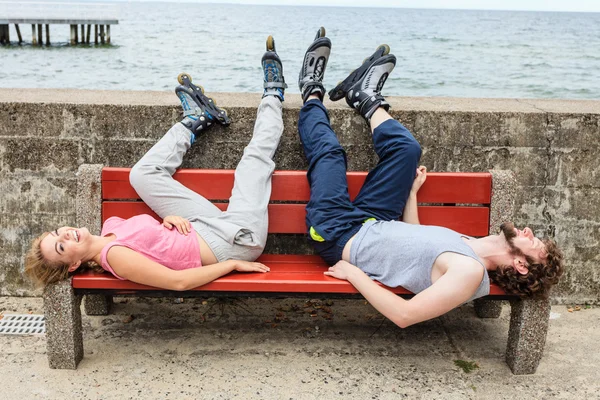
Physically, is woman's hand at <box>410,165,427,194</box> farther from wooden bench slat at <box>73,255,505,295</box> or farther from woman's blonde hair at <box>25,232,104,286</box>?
woman's blonde hair at <box>25,232,104,286</box>

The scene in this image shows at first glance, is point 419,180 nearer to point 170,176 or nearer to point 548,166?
point 548,166

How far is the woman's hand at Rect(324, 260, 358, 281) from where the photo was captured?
340cm

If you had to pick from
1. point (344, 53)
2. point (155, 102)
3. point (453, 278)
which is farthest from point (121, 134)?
point (344, 53)

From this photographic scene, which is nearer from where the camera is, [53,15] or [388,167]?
[388,167]

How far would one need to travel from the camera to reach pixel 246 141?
4.22 metres

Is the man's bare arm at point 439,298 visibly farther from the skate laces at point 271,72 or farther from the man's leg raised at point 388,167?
the skate laces at point 271,72

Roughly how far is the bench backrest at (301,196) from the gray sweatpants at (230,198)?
10cm

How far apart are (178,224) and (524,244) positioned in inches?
73.3

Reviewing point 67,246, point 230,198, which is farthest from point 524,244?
point 67,246

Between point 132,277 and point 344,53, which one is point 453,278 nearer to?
point 132,277

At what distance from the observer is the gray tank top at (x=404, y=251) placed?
3.28 metres

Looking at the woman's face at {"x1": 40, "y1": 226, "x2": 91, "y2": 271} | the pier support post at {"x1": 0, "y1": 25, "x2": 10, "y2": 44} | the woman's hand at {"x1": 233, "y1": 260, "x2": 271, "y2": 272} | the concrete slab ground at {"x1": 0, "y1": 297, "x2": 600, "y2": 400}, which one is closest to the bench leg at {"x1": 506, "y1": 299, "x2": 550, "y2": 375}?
the concrete slab ground at {"x1": 0, "y1": 297, "x2": 600, "y2": 400}

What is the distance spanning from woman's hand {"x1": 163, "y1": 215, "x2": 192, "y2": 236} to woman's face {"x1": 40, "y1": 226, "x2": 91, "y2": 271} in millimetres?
448

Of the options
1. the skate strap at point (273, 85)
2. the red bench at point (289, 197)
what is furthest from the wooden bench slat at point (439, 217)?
the skate strap at point (273, 85)
